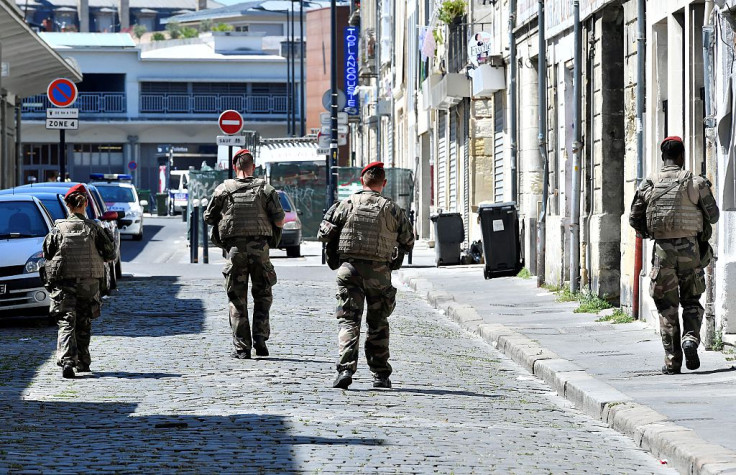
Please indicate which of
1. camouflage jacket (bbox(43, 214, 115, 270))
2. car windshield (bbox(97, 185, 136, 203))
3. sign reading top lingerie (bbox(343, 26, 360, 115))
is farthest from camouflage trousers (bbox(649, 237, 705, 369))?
sign reading top lingerie (bbox(343, 26, 360, 115))

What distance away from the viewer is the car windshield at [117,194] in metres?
40.7

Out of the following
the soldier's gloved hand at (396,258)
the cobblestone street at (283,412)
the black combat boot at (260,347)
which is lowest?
the cobblestone street at (283,412)

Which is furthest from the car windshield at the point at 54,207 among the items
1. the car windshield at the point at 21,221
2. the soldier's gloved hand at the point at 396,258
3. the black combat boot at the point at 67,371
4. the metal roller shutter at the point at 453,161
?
the metal roller shutter at the point at 453,161

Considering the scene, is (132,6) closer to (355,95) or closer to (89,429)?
(355,95)

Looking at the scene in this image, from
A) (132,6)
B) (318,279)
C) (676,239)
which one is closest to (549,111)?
(318,279)

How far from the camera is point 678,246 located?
11.4 meters

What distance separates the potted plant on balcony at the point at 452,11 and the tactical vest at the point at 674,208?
20.2 m

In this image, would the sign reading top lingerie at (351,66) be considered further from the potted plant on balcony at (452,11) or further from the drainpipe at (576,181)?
the drainpipe at (576,181)

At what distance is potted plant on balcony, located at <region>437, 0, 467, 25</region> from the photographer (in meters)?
31.3

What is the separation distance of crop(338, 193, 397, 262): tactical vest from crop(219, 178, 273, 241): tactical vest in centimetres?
189

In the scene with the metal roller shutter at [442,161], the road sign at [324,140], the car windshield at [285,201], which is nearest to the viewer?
the car windshield at [285,201]

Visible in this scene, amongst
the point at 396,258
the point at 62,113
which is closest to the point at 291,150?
the point at 62,113

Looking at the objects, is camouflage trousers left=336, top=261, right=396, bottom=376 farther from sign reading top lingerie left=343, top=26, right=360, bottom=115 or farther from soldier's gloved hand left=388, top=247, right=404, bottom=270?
sign reading top lingerie left=343, top=26, right=360, bottom=115

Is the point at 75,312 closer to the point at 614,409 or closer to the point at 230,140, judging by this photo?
the point at 614,409
